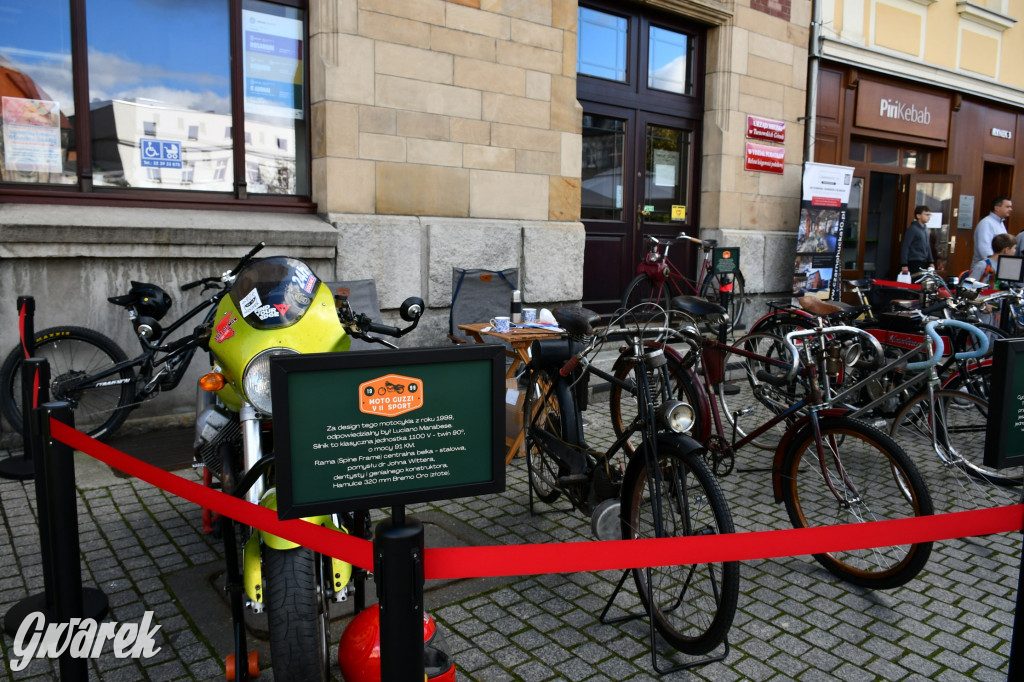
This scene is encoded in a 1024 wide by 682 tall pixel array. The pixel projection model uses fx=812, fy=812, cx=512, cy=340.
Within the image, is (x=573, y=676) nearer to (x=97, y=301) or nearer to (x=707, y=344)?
(x=707, y=344)

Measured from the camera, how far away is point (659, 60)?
31.1 feet

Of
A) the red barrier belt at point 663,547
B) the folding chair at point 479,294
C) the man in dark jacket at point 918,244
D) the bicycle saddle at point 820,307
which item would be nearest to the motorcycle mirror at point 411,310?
the red barrier belt at point 663,547

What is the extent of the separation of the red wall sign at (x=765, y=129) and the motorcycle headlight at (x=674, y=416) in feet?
25.1

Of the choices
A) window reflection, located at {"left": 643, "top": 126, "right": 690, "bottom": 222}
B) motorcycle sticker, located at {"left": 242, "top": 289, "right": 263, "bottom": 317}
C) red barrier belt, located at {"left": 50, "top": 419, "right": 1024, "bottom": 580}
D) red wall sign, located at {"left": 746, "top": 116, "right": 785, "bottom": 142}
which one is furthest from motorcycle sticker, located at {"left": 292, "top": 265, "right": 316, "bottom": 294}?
red wall sign, located at {"left": 746, "top": 116, "right": 785, "bottom": 142}

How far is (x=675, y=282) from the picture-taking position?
31.5 ft

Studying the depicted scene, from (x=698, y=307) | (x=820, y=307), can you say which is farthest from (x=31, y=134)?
(x=820, y=307)

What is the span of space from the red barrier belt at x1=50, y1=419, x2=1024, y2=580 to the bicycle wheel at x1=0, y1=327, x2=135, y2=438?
3.72m

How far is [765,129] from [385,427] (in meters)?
9.34

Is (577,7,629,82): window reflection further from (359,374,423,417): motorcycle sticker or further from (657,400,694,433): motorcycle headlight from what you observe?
(359,374,423,417): motorcycle sticker

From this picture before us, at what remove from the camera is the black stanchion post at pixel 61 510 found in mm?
2510

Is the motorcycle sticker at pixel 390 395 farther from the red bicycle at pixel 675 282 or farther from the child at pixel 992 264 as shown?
the child at pixel 992 264

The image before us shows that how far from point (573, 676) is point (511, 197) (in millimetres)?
5454

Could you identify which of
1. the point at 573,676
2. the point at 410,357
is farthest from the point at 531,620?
the point at 410,357

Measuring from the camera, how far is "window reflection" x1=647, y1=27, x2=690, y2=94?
938 cm
